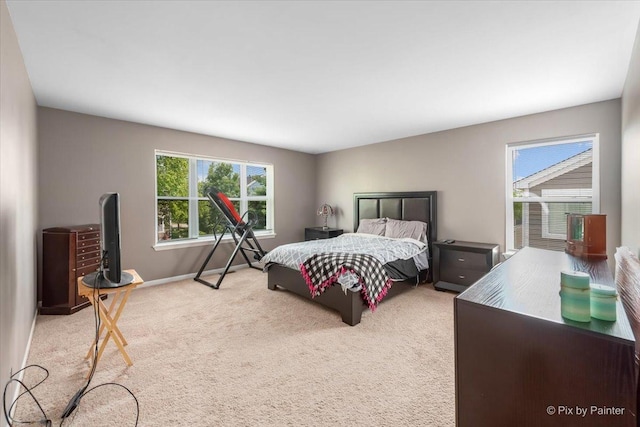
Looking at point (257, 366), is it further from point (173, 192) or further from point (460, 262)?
point (173, 192)

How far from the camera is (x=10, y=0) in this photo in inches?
62.6

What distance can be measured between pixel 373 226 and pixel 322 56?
3120 mm

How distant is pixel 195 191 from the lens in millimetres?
4527

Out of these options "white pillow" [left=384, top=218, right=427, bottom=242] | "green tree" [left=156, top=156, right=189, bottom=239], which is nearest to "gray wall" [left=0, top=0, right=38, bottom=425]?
"green tree" [left=156, top=156, right=189, bottom=239]

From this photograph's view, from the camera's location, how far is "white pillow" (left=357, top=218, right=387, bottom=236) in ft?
15.3

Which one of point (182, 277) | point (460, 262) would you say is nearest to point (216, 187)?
point (182, 277)

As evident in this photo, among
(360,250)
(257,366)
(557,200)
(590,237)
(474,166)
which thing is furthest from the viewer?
(474,166)

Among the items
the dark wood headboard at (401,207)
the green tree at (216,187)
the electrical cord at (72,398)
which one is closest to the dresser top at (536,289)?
the electrical cord at (72,398)

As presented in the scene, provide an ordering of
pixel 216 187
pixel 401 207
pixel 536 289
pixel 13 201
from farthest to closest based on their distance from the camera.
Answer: pixel 216 187, pixel 401 207, pixel 13 201, pixel 536 289

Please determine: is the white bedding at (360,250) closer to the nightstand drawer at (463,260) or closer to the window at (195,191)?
the nightstand drawer at (463,260)

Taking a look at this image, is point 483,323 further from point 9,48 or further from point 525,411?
point 9,48

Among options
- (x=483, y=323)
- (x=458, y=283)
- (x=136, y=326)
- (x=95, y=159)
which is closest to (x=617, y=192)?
(x=458, y=283)

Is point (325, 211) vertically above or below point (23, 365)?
above

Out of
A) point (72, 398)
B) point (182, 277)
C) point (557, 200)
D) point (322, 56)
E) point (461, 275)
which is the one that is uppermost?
point (322, 56)
